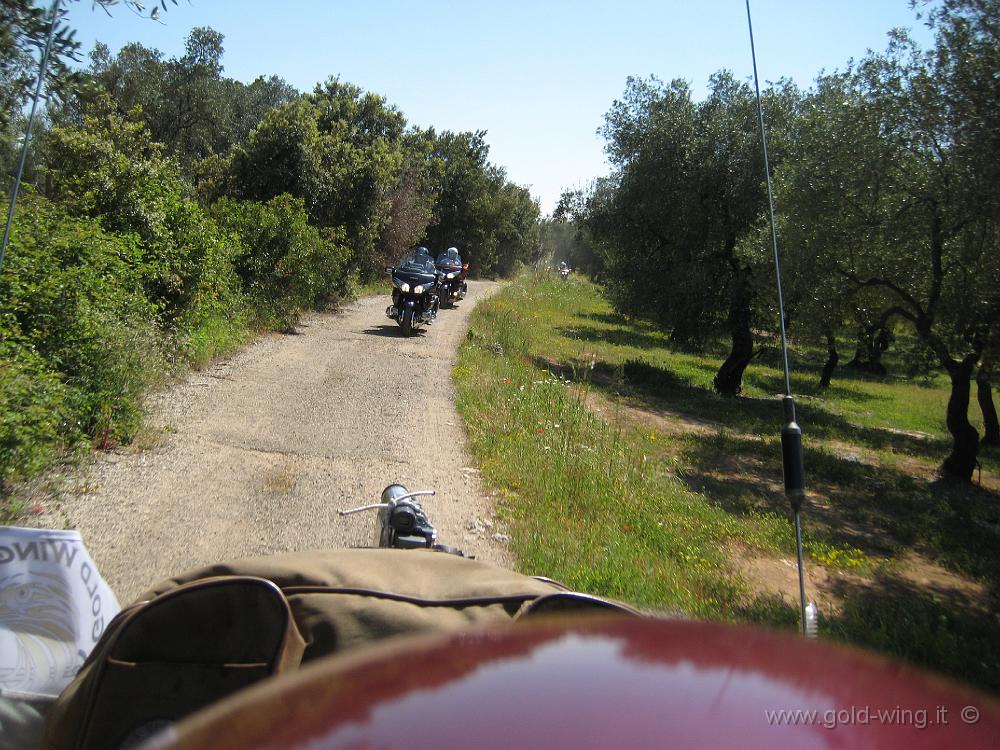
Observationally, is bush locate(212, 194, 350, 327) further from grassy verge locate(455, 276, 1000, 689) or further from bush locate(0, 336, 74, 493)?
bush locate(0, 336, 74, 493)

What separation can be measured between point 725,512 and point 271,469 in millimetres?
5003

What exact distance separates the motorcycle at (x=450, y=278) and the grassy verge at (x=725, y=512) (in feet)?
18.4

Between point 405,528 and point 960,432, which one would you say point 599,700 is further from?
point 960,432

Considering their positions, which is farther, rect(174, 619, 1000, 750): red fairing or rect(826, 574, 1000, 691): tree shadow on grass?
rect(826, 574, 1000, 691): tree shadow on grass

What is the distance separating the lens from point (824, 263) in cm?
1369

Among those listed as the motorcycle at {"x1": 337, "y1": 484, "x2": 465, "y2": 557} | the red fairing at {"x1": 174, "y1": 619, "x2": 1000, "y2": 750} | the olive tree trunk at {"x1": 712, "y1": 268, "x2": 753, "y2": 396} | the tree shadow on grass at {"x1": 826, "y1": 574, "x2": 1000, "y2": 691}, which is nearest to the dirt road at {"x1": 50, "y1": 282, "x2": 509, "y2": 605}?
the motorcycle at {"x1": 337, "y1": 484, "x2": 465, "y2": 557}

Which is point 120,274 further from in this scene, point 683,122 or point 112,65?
point 112,65

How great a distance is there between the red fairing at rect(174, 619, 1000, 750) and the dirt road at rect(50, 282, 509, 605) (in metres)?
3.86

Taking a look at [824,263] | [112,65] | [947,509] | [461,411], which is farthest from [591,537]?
[112,65]

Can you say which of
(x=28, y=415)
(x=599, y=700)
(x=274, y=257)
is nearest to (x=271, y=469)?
(x=28, y=415)

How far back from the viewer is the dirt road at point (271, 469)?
17.2 feet

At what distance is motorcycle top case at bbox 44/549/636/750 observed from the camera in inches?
61.6

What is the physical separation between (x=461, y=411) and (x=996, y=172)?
255 inches

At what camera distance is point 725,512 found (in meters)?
9.19
